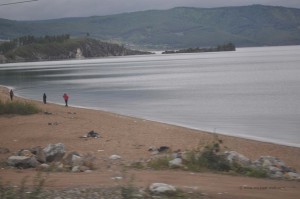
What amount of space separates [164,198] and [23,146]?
45.3 ft

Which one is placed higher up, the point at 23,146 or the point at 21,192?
the point at 21,192

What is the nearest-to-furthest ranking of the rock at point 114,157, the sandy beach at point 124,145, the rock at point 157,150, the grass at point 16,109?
the sandy beach at point 124,145, the rock at point 114,157, the rock at point 157,150, the grass at point 16,109

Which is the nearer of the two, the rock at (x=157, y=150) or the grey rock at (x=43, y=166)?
the grey rock at (x=43, y=166)

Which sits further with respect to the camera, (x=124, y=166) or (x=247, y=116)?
(x=247, y=116)

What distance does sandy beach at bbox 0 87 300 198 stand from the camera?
12.8 m

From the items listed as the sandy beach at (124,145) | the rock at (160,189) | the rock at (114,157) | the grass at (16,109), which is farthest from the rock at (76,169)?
the grass at (16,109)

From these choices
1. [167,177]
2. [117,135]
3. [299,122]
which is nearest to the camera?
[167,177]

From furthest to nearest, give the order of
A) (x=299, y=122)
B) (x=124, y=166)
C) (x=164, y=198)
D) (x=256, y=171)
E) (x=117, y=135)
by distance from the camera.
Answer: (x=299, y=122) < (x=117, y=135) < (x=124, y=166) < (x=256, y=171) < (x=164, y=198)

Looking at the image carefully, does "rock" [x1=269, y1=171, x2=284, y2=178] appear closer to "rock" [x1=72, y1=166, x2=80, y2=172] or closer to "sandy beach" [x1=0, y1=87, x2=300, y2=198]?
"sandy beach" [x1=0, y1=87, x2=300, y2=198]

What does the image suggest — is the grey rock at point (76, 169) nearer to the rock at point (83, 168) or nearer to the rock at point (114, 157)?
the rock at point (83, 168)

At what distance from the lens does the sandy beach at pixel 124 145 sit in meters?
12.8

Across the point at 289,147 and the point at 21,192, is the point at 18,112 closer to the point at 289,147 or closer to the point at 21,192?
the point at 289,147

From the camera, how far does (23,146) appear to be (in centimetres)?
2270

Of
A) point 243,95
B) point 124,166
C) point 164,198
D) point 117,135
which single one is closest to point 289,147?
point 117,135
